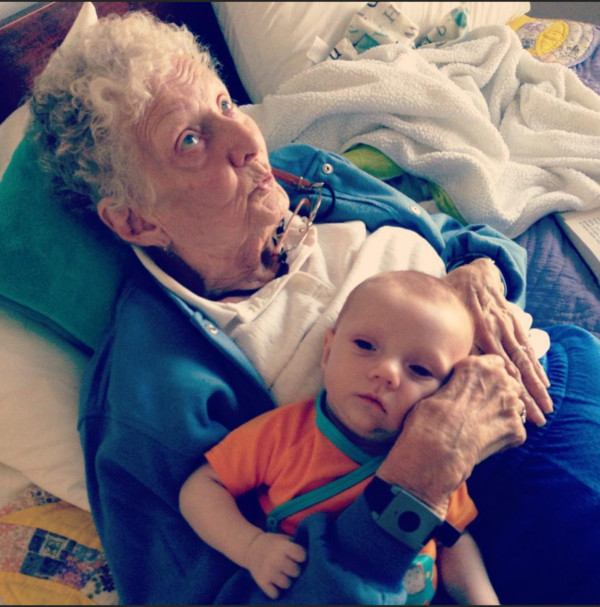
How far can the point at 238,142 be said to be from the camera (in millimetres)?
1019

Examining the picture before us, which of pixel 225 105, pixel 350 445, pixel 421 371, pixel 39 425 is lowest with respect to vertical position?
pixel 39 425

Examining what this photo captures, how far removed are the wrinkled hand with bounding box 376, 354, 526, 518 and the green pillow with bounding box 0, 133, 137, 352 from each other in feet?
2.16

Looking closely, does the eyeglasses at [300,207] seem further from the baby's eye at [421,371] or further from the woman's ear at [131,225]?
the baby's eye at [421,371]

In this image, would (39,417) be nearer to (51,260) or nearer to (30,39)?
(51,260)

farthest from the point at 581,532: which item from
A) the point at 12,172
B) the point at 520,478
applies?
the point at 12,172

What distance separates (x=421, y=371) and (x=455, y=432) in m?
0.11

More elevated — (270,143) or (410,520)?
(270,143)

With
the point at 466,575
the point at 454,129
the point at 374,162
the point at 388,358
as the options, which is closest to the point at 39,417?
the point at 388,358

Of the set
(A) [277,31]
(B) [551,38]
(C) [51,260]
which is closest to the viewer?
(C) [51,260]

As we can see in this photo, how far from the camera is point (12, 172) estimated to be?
1096mm

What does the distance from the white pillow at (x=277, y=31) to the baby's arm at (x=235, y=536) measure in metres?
1.26

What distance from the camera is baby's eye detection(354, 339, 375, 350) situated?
0.85 meters

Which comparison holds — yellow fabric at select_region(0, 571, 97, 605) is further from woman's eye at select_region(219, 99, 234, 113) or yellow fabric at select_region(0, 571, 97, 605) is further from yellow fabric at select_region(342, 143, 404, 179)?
yellow fabric at select_region(342, 143, 404, 179)

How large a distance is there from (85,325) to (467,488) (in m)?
0.78
